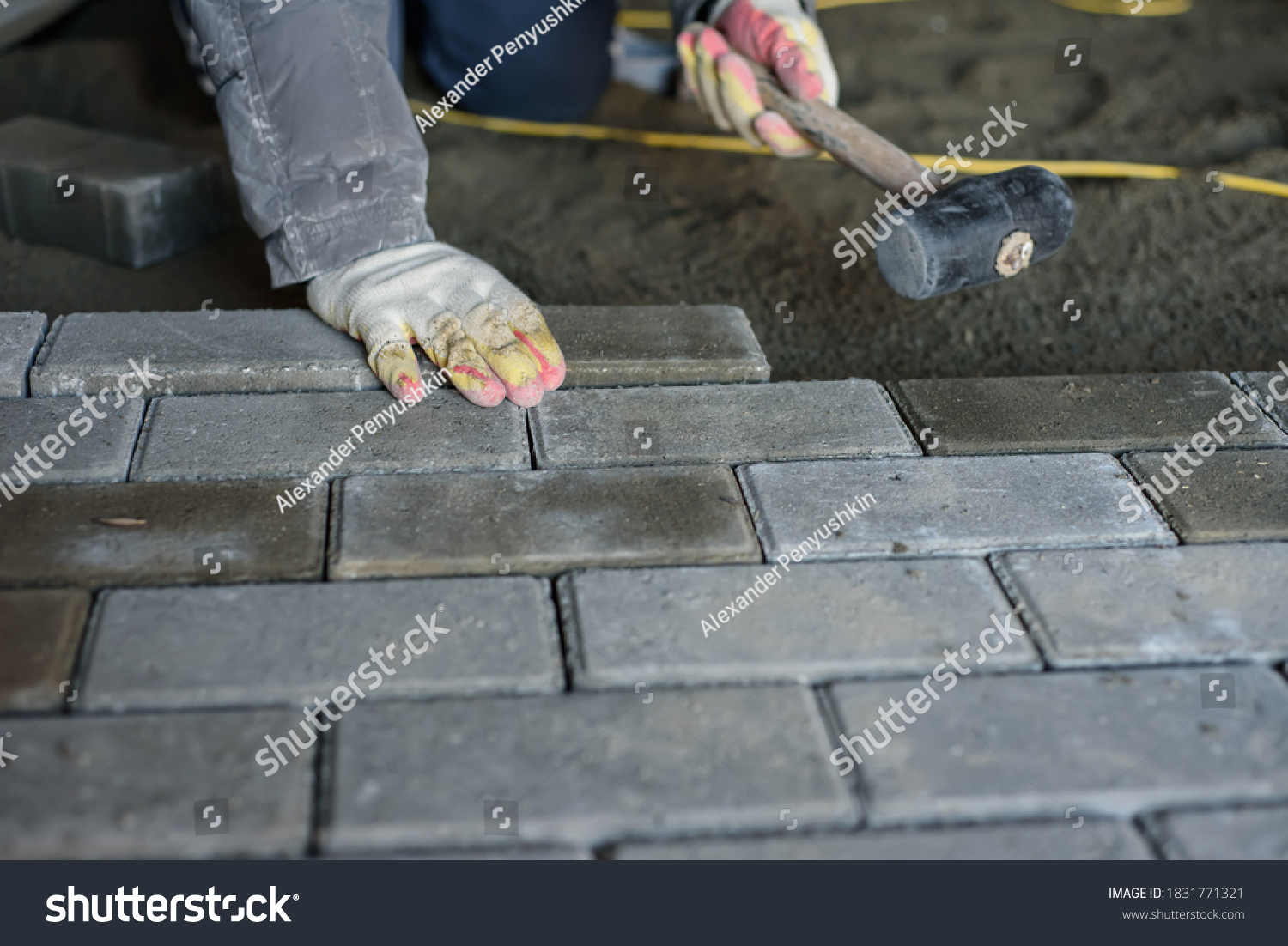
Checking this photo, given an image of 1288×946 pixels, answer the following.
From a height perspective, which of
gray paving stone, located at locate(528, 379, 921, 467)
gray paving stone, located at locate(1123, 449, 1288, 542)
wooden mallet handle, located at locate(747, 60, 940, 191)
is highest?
wooden mallet handle, located at locate(747, 60, 940, 191)

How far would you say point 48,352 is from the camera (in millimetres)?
2133

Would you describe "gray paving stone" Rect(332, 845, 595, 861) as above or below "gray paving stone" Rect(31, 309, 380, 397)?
above

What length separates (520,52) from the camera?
3818 millimetres

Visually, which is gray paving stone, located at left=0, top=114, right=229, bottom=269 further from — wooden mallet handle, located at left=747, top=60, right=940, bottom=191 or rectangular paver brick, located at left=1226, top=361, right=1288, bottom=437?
rectangular paver brick, located at left=1226, top=361, right=1288, bottom=437

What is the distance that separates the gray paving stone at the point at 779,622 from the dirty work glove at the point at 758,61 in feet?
4.81

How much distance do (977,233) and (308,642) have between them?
5.05 ft

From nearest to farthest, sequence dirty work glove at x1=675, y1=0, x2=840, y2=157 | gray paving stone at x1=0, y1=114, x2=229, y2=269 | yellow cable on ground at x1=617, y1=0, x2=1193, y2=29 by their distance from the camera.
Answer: dirty work glove at x1=675, y1=0, x2=840, y2=157
gray paving stone at x1=0, y1=114, x2=229, y2=269
yellow cable on ground at x1=617, y1=0, x2=1193, y2=29

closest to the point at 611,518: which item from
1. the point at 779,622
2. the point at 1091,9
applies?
the point at 779,622

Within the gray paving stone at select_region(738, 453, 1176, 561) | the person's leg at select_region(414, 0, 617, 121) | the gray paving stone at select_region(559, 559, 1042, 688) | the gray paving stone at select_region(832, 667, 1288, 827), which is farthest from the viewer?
the person's leg at select_region(414, 0, 617, 121)

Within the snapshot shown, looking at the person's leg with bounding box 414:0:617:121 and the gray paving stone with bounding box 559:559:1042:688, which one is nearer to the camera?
the gray paving stone with bounding box 559:559:1042:688

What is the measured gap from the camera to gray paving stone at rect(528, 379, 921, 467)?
2025 mm

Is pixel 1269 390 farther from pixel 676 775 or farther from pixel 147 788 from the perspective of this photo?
pixel 147 788

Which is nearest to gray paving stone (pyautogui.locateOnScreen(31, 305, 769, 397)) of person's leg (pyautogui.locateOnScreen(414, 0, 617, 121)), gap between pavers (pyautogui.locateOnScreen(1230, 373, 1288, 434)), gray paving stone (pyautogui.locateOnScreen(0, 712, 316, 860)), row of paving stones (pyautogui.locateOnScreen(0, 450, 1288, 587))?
row of paving stones (pyautogui.locateOnScreen(0, 450, 1288, 587))
